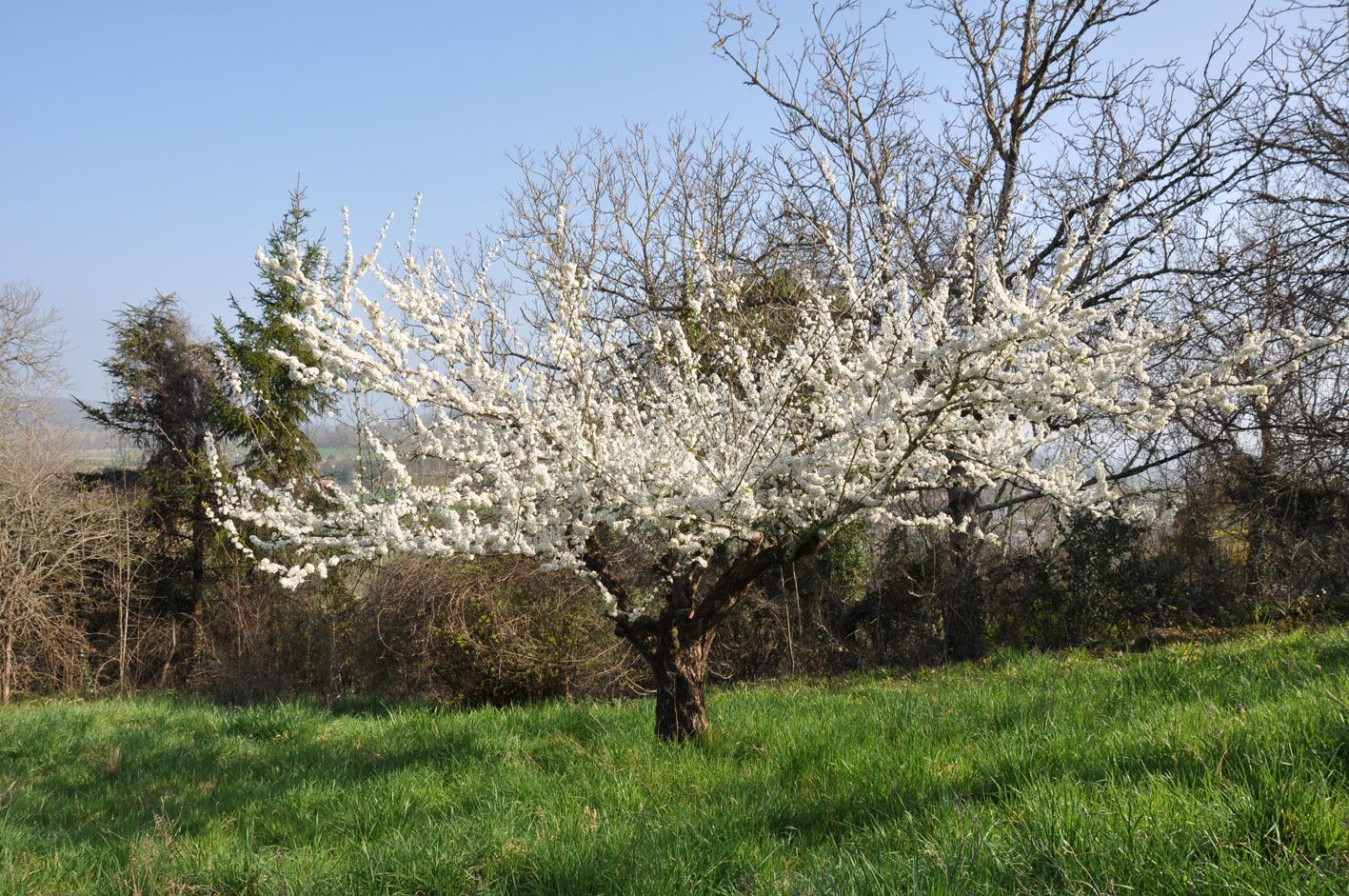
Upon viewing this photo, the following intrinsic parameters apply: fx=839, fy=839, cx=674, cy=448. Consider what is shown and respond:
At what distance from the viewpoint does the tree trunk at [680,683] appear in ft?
15.8

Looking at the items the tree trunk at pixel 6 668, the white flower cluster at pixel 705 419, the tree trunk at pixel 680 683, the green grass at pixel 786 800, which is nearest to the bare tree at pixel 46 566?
the tree trunk at pixel 6 668

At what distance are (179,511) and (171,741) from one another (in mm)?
6937

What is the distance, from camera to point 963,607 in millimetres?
9703

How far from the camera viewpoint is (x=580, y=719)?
574 cm

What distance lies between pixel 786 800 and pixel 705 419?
2.07 meters

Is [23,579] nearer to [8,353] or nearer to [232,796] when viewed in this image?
[232,796]

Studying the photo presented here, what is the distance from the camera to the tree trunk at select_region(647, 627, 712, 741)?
481cm

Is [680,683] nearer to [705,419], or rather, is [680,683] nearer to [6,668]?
[705,419]

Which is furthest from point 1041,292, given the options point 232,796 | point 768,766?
point 232,796

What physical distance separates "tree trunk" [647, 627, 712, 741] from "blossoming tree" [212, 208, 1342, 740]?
0.04ft

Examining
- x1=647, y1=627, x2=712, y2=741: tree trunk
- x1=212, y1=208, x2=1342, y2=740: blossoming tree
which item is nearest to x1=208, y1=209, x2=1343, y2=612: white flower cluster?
Result: x1=212, y1=208, x2=1342, y2=740: blossoming tree

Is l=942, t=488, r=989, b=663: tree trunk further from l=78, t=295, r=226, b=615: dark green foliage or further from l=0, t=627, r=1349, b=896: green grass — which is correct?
l=78, t=295, r=226, b=615: dark green foliage

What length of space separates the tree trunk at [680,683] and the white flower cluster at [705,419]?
0.42 metres

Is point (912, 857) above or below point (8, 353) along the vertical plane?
below
